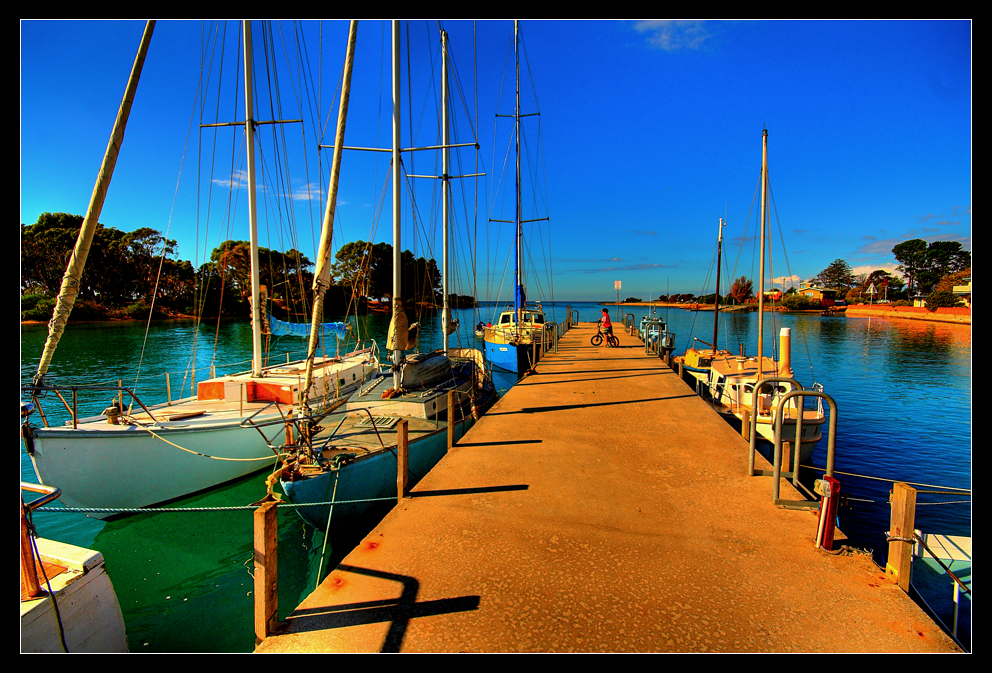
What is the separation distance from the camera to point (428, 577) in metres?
3.51

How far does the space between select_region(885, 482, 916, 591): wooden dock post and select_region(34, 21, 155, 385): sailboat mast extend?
7.82 metres

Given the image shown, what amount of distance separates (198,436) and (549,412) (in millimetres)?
7566

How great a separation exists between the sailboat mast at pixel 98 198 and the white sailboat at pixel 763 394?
1037 cm

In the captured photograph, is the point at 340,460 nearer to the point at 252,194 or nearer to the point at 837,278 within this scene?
the point at 252,194

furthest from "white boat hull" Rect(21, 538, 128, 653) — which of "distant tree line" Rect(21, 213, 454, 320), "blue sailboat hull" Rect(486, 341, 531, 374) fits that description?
"distant tree line" Rect(21, 213, 454, 320)

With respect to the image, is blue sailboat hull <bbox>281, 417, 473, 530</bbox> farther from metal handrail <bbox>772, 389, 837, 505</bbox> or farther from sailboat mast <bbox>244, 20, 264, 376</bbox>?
sailboat mast <bbox>244, 20, 264, 376</bbox>

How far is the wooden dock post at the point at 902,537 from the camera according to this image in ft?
10.6

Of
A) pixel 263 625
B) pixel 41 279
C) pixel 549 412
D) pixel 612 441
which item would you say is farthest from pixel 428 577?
pixel 41 279

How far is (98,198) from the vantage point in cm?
452

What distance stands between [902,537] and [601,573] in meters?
2.35

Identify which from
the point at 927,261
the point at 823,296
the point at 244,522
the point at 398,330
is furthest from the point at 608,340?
the point at 823,296

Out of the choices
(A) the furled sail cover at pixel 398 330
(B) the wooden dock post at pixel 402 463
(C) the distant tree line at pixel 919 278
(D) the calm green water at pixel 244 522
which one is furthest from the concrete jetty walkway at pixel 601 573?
(C) the distant tree line at pixel 919 278

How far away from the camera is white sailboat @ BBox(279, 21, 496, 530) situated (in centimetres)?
700

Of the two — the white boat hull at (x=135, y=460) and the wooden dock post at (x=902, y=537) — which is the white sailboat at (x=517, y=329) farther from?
the wooden dock post at (x=902, y=537)
